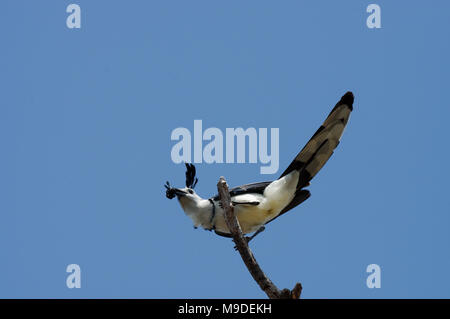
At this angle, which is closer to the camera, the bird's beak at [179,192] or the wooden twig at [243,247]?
the wooden twig at [243,247]

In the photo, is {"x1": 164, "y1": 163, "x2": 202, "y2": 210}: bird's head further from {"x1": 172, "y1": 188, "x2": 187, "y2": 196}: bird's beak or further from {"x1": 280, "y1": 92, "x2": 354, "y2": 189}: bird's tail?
{"x1": 280, "y1": 92, "x2": 354, "y2": 189}: bird's tail

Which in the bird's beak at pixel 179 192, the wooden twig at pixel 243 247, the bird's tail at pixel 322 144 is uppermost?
the bird's tail at pixel 322 144

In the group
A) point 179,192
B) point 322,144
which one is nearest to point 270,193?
point 322,144

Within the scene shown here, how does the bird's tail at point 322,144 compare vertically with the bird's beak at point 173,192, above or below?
above

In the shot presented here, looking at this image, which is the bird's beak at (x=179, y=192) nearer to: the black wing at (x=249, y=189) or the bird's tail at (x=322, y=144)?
the black wing at (x=249, y=189)

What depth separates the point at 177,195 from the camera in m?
9.02

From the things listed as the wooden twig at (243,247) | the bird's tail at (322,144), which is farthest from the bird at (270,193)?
the wooden twig at (243,247)

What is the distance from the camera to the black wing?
8.85 meters

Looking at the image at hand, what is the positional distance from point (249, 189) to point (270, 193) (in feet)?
0.99

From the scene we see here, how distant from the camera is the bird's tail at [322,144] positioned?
8500mm

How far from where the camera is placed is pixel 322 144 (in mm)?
8688

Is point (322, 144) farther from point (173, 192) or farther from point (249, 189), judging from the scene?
point (173, 192)

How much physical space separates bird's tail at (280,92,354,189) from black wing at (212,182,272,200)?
13.1 inches
